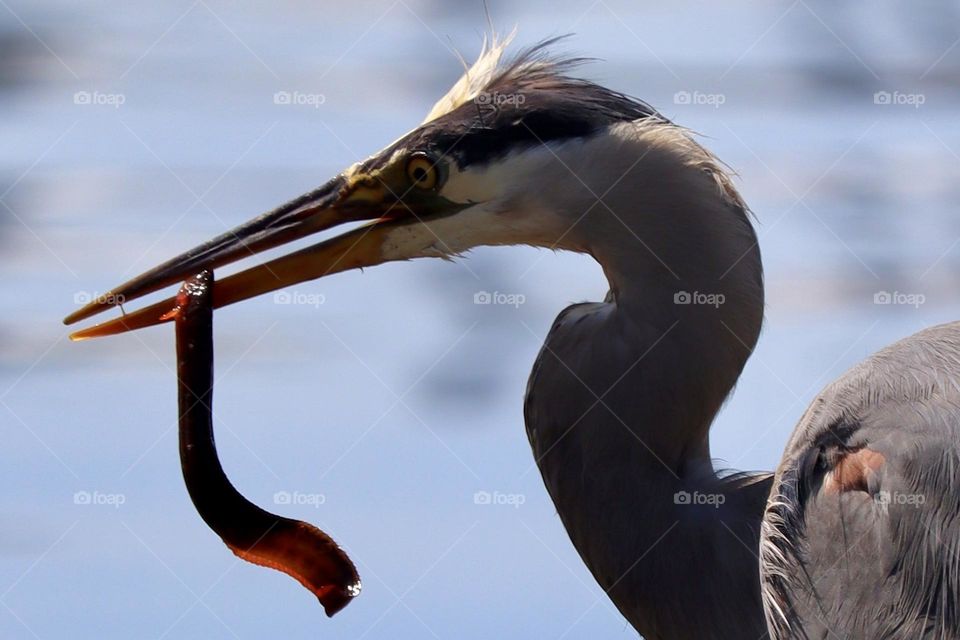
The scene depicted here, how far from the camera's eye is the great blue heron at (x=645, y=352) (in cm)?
234

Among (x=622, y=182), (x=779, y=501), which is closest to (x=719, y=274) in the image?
(x=622, y=182)

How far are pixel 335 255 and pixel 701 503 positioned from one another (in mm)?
921

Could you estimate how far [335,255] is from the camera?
2957mm

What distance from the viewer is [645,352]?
267cm

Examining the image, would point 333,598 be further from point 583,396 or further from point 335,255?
point 335,255

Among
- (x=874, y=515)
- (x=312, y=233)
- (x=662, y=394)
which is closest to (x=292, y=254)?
(x=312, y=233)

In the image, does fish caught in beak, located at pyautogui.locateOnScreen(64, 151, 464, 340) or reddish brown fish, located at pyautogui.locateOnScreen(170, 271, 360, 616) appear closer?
reddish brown fish, located at pyautogui.locateOnScreen(170, 271, 360, 616)

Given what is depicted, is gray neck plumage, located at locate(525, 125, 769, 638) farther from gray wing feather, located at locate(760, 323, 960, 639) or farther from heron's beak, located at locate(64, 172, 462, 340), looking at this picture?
heron's beak, located at locate(64, 172, 462, 340)

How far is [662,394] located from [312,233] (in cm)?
80

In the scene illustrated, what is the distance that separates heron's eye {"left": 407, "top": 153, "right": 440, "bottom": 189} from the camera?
113 inches

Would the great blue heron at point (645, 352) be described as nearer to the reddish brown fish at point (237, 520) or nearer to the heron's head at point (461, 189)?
the heron's head at point (461, 189)

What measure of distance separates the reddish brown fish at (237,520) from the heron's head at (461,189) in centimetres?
32

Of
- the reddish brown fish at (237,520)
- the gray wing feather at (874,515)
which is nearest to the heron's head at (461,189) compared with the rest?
the reddish brown fish at (237,520)

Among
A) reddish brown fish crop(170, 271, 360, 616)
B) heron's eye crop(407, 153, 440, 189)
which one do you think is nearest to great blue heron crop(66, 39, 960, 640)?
heron's eye crop(407, 153, 440, 189)
